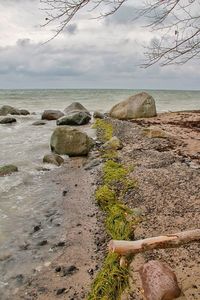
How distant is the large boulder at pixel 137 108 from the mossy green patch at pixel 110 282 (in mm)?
18036

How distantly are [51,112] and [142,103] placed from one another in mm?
5847

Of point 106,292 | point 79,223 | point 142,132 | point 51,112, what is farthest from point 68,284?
point 51,112

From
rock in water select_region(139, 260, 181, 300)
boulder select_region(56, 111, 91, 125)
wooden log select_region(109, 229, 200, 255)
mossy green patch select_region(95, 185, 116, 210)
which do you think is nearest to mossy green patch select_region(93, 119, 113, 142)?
boulder select_region(56, 111, 91, 125)

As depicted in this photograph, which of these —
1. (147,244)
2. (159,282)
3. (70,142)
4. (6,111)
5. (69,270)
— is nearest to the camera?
(147,244)

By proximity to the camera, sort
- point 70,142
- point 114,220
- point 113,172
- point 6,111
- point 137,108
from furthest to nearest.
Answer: point 6,111 < point 137,108 < point 70,142 < point 113,172 < point 114,220

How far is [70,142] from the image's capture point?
12344 mm

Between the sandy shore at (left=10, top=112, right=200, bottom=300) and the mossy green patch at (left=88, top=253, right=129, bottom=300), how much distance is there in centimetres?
12

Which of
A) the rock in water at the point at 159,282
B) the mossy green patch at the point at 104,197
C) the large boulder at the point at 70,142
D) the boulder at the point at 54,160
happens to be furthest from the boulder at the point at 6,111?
the rock in water at the point at 159,282

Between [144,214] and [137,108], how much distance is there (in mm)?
16715

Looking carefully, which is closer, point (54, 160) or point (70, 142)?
point (54, 160)

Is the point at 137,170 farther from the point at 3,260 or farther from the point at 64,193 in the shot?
the point at 3,260

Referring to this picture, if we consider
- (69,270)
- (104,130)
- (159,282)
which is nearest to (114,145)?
(104,130)

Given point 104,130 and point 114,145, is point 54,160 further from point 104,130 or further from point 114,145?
point 104,130

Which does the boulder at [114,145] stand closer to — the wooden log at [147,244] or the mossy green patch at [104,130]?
the mossy green patch at [104,130]
